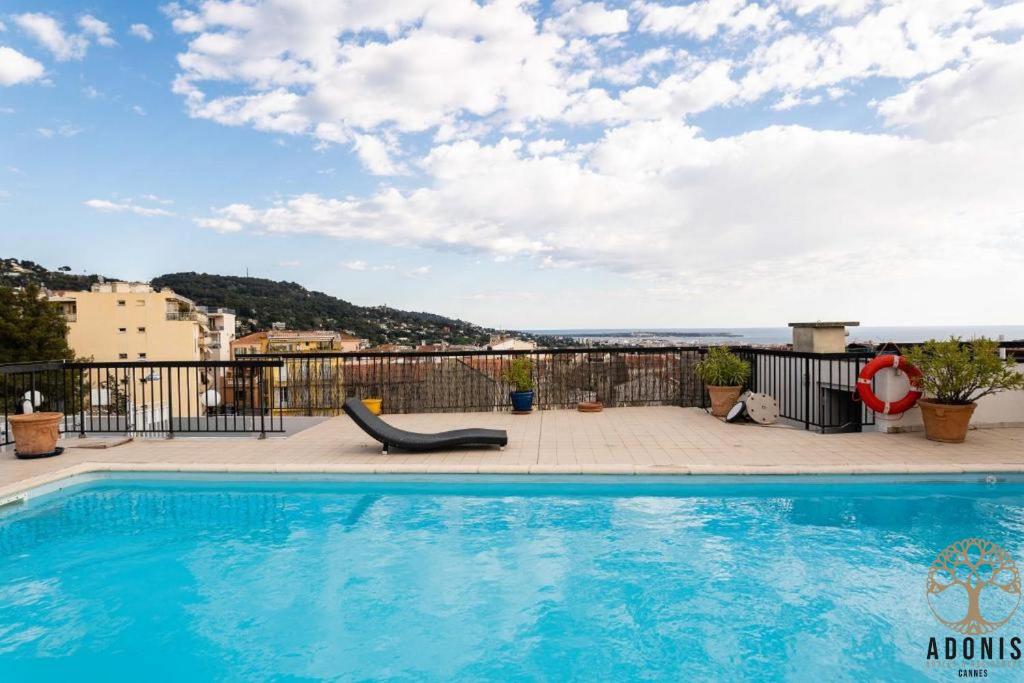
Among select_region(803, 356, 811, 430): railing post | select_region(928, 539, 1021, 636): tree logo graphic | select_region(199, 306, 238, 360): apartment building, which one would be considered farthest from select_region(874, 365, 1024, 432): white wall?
select_region(199, 306, 238, 360): apartment building

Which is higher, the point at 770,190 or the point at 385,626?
the point at 770,190

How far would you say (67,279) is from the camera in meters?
47.8

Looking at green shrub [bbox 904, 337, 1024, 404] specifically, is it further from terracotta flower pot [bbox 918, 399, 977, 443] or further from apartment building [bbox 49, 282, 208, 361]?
apartment building [bbox 49, 282, 208, 361]

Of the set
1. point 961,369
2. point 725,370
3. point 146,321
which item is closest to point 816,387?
point 725,370

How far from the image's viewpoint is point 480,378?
938 centimetres

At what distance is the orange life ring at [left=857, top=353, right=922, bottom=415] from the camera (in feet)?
20.7

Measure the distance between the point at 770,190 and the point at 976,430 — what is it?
602 cm

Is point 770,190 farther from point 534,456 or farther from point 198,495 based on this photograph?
point 198,495

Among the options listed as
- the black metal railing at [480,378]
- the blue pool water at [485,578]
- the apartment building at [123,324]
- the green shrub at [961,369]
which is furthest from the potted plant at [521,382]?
the apartment building at [123,324]

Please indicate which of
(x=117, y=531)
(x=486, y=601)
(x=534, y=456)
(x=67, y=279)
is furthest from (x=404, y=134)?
(x=67, y=279)

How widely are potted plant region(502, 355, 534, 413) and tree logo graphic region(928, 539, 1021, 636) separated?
5.63m

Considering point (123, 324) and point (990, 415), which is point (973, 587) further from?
point (123, 324)

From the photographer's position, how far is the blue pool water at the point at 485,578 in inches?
111

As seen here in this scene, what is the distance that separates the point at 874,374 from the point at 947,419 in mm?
790
